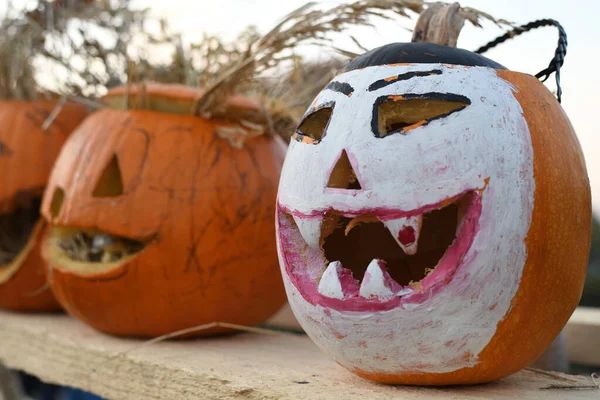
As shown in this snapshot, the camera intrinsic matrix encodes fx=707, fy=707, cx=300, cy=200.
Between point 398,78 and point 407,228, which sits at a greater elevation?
point 398,78

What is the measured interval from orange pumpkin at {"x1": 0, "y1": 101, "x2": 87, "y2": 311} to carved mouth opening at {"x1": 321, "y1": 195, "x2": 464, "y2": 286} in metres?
1.59

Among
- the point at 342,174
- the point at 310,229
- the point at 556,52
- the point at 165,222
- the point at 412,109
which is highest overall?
→ the point at 556,52

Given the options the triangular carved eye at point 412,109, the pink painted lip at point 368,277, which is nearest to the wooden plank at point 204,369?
the pink painted lip at point 368,277

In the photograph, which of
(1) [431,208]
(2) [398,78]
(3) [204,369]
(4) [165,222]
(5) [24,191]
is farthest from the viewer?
(5) [24,191]

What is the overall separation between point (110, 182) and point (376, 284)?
120 centimetres

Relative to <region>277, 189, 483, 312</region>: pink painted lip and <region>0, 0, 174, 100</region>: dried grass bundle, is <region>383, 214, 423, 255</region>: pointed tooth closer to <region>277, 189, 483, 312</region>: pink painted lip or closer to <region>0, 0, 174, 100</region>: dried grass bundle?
<region>277, 189, 483, 312</region>: pink painted lip

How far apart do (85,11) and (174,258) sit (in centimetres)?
164

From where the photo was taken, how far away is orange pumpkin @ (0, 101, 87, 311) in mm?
2898

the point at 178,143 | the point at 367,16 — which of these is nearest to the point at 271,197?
the point at 178,143

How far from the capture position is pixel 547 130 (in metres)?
1.43

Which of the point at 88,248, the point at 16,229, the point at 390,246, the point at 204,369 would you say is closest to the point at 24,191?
the point at 16,229

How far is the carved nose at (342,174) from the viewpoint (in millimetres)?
1454

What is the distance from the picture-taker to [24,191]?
2.93 m

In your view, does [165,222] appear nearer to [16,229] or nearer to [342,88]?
[342,88]
